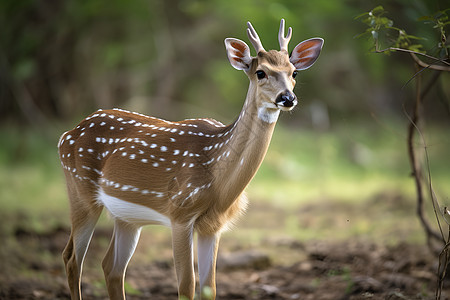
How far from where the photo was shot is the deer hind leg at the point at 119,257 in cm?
411

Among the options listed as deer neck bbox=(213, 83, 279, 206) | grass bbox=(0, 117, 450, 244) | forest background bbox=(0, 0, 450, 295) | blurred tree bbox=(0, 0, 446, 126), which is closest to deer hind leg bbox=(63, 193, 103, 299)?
deer neck bbox=(213, 83, 279, 206)

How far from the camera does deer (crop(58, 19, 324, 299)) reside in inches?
136

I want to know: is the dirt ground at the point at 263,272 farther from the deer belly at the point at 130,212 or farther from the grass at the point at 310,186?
the deer belly at the point at 130,212

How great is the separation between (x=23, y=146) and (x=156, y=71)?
311 centimetres

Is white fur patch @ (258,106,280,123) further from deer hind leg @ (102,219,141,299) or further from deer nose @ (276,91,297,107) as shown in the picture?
deer hind leg @ (102,219,141,299)

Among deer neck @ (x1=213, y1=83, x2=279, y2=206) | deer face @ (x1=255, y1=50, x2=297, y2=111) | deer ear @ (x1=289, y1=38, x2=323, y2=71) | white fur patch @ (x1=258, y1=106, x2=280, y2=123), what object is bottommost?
deer neck @ (x1=213, y1=83, x2=279, y2=206)

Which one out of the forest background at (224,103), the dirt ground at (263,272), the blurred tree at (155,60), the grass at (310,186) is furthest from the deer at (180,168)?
the blurred tree at (155,60)

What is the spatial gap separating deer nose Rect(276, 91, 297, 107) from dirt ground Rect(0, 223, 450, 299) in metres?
1.86

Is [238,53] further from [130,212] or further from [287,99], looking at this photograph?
[130,212]

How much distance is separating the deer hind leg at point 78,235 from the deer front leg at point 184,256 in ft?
2.41

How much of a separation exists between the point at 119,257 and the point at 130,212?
0.43 m

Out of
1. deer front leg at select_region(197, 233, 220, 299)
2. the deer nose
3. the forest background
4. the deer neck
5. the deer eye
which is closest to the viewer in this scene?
the deer nose

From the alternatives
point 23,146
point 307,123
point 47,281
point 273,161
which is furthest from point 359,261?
point 307,123

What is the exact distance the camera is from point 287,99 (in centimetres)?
311
